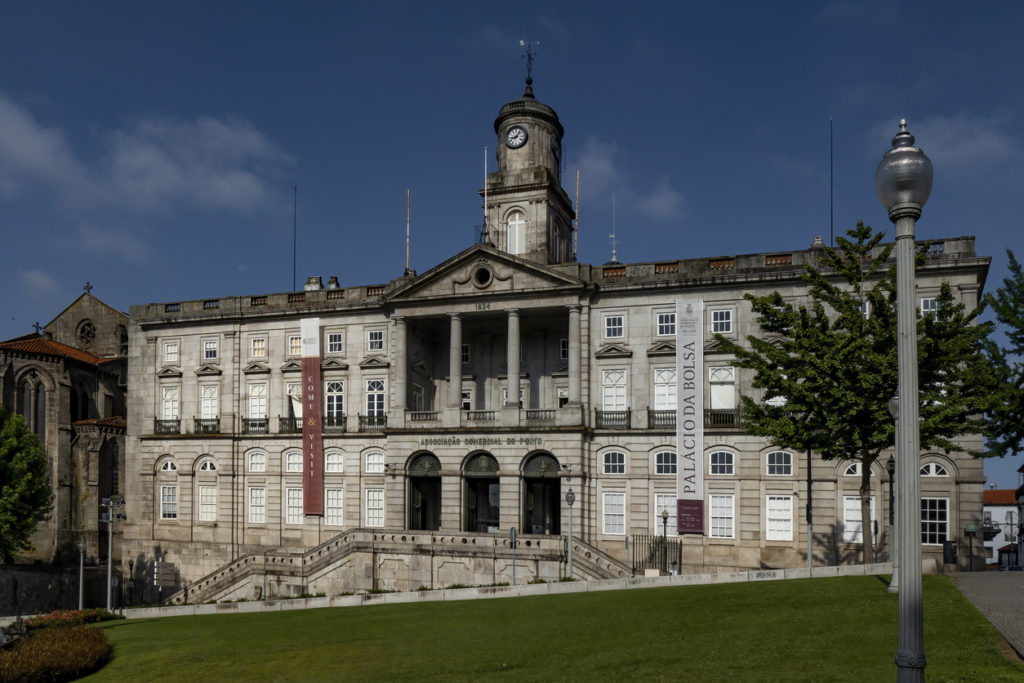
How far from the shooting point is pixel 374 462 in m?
54.7

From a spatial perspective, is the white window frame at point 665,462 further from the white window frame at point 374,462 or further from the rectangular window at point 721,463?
the white window frame at point 374,462

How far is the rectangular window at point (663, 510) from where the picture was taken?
47.4 metres

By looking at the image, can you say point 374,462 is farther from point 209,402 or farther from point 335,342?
point 209,402

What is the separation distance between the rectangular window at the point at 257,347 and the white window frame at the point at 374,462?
10.7m

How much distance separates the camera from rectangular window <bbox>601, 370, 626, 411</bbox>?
49.6m

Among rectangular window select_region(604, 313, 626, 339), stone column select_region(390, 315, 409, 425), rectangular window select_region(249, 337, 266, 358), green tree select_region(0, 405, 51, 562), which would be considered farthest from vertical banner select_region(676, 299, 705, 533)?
green tree select_region(0, 405, 51, 562)

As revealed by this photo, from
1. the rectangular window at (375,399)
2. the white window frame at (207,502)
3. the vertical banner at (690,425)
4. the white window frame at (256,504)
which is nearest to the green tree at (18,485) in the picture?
the white window frame at (207,502)

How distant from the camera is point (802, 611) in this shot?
81.5 ft

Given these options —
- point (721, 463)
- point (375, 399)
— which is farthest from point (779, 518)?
point (375, 399)

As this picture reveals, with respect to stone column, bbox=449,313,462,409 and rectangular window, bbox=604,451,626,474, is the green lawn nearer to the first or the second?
rectangular window, bbox=604,451,626,474

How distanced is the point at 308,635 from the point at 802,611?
16.3 meters

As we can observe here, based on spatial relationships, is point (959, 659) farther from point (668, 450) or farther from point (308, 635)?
point (668, 450)

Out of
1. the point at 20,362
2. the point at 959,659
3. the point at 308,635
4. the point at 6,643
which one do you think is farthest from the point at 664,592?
the point at 20,362

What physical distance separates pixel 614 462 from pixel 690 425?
16.9ft
